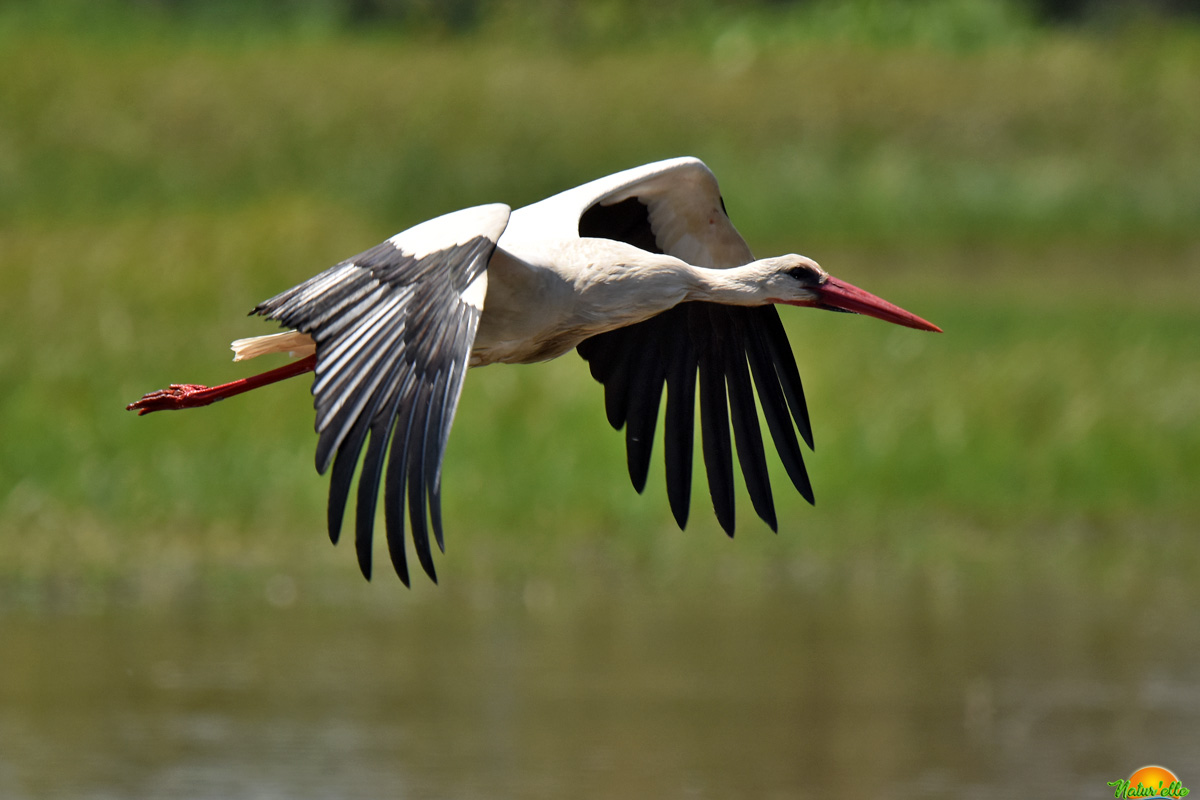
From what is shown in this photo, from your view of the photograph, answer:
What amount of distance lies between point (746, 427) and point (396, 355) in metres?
1.85

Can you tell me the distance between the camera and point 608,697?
883 cm

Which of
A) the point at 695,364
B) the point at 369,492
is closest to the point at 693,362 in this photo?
the point at 695,364

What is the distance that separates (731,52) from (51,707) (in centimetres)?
1347

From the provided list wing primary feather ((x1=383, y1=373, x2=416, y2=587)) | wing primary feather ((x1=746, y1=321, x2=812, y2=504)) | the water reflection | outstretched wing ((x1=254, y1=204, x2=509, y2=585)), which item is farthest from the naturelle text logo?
wing primary feather ((x1=383, y1=373, x2=416, y2=587))

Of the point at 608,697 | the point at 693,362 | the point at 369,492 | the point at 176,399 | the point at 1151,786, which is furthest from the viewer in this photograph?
the point at 608,697

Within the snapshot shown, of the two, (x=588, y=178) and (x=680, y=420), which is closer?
(x=680, y=420)

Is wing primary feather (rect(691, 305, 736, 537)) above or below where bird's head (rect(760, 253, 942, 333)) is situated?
below

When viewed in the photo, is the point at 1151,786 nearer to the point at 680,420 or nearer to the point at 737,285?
the point at 680,420

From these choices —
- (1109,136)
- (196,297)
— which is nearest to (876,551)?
(196,297)

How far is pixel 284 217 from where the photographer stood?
1484cm

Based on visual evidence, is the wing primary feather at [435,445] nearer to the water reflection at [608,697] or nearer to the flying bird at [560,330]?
the flying bird at [560,330]

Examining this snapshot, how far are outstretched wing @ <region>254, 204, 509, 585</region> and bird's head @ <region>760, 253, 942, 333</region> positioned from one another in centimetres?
102

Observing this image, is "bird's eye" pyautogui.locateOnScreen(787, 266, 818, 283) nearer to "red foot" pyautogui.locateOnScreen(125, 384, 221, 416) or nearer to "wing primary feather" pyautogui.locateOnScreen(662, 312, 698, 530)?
"wing primary feather" pyautogui.locateOnScreen(662, 312, 698, 530)

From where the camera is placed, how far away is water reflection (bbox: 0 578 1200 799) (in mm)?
7930
